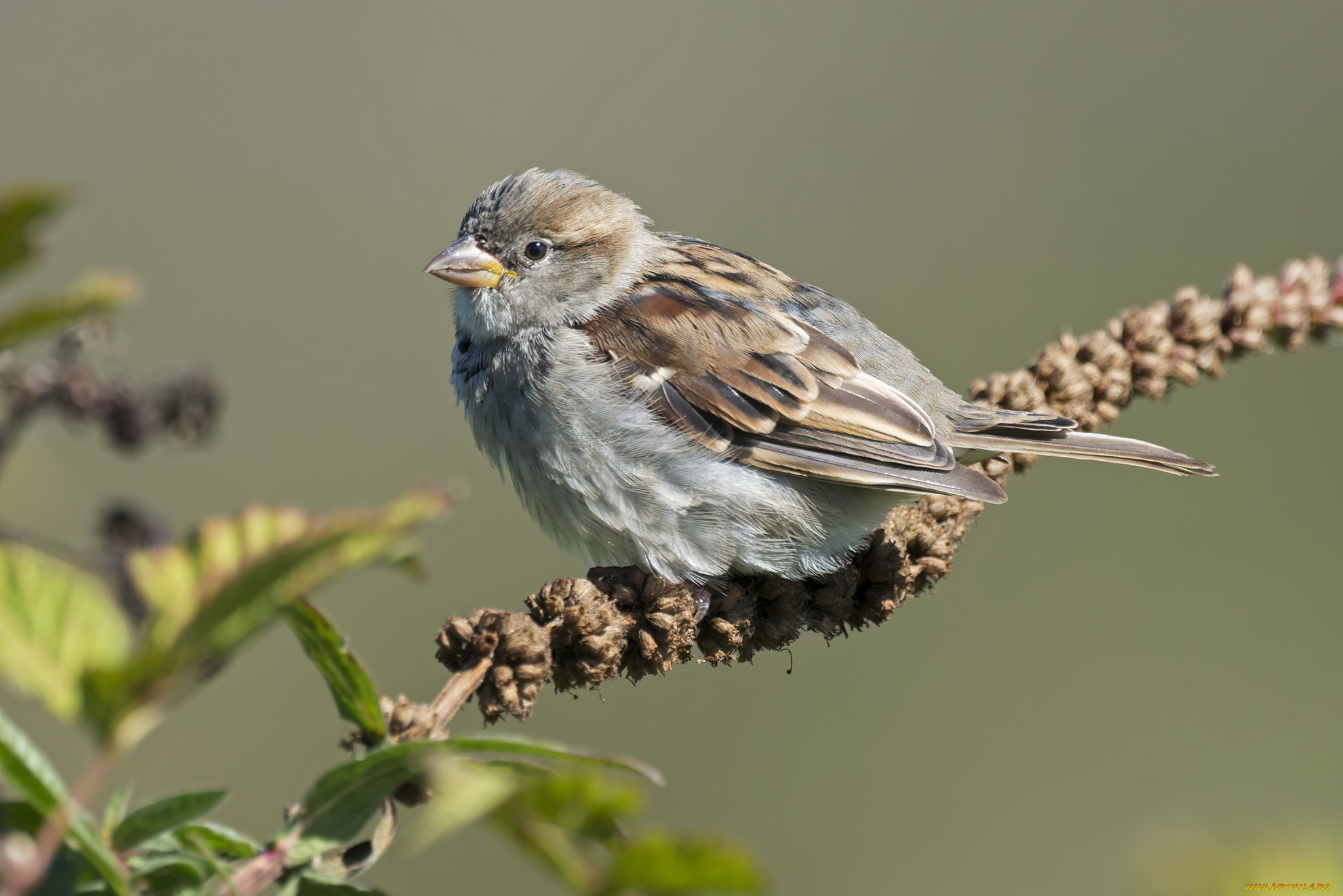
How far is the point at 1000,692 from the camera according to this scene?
257 inches

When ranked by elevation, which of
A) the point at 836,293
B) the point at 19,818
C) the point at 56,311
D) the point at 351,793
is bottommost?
the point at 19,818

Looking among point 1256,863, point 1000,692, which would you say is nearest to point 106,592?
point 1256,863

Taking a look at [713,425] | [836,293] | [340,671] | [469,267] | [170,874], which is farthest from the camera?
[836,293]

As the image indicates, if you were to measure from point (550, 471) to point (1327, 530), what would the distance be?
586 centimetres

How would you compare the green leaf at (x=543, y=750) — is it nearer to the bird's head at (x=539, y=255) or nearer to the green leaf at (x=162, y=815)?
the green leaf at (x=162, y=815)

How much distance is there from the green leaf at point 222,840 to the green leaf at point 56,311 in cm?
36

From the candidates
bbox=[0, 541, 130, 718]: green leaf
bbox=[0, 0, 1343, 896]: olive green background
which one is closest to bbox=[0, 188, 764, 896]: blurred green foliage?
bbox=[0, 541, 130, 718]: green leaf

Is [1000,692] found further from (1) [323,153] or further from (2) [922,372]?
(1) [323,153]

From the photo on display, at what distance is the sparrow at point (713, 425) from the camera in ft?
9.29

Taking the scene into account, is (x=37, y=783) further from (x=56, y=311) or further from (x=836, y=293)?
(x=836, y=293)

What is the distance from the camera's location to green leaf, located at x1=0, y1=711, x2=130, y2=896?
65 cm

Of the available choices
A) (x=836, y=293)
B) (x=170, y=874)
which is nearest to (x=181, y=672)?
(x=170, y=874)

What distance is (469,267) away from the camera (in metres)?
→ 3.30

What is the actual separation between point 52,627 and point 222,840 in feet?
1.19
